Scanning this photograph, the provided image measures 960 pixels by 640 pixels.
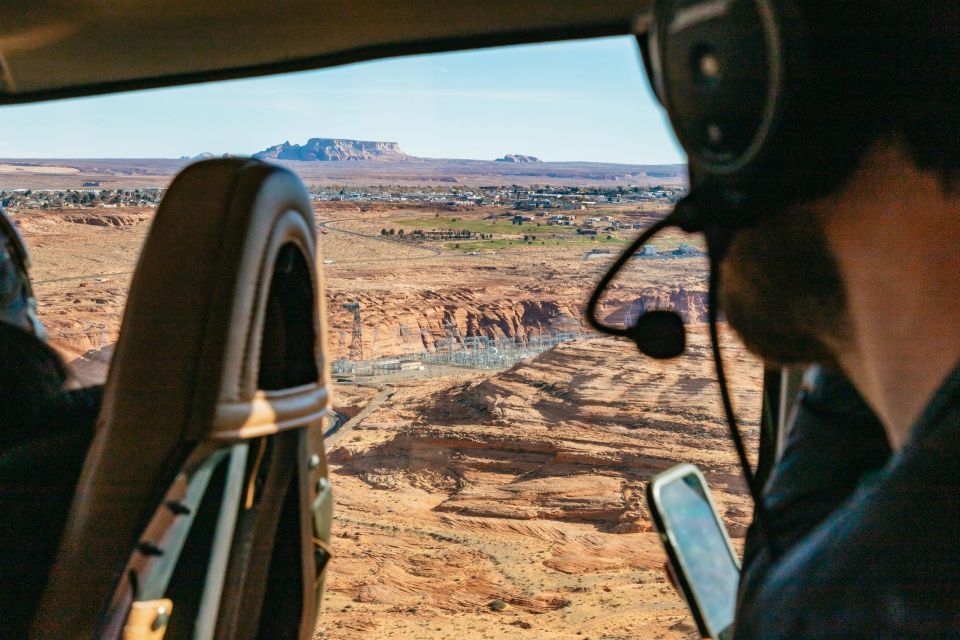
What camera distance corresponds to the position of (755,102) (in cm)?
64

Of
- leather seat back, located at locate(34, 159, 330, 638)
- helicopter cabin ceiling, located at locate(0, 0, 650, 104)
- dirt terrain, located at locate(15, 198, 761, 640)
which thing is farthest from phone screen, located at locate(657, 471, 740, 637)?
helicopter cabin ceiling, located at locate(0, 0, 650, 104)

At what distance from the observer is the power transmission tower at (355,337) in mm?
21203

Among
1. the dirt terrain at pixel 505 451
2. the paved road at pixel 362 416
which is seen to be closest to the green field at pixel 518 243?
the dirt terrain at pixel 505 451

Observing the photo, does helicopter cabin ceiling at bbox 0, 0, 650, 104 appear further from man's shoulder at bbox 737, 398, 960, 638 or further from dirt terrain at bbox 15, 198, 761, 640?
man's shoulder at bbox 737, 398, 960, 638

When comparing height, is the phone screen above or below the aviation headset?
below

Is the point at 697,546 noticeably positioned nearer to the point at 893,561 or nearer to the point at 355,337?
the point at 893,561

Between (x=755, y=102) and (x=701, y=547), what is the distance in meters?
0.84

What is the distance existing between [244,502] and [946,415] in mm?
1324

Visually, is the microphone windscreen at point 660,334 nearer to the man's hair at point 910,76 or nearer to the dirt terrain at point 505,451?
the dirt terrain at point 505,451

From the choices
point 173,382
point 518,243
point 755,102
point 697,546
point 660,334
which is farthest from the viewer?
point 518,243

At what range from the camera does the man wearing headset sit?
1.37ft

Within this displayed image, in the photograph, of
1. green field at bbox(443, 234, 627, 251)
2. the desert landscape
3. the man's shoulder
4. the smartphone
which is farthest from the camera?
green field at bbox(443, 234, 627, 251)

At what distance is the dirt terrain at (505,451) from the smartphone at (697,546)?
0.21 metres

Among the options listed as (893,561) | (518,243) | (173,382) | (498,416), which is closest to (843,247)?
(893,561)
